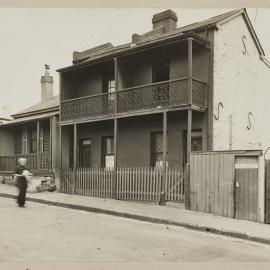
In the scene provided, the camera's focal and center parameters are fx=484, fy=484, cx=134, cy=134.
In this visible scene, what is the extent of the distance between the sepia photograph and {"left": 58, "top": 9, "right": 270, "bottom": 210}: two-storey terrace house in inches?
1.9

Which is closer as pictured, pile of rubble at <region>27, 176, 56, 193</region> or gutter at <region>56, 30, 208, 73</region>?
gutter at <region>56, 30, 208, 73</region>

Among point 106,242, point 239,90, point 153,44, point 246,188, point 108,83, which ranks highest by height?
point 153,44

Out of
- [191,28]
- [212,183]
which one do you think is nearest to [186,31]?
[191,28]

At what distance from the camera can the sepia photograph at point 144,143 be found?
10.1 meters

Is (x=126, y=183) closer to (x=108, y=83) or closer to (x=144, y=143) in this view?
(x=144, y=143)

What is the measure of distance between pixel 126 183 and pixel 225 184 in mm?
4260

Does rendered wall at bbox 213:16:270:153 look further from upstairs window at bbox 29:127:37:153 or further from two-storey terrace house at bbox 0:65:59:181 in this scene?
upstairs window at bbox 29:127:37:153

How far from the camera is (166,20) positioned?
67.8ft

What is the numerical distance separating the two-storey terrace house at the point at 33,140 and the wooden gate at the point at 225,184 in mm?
8226

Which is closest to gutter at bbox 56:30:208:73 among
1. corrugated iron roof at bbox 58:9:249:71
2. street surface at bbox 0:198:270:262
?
corrugated iron roof at bbox 58:9:249:71

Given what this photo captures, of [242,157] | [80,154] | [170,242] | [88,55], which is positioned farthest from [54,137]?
Result: [170,242]

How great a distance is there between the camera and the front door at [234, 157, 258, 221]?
13430mm

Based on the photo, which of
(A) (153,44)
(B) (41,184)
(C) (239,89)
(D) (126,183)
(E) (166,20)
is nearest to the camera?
(A) (153,44)

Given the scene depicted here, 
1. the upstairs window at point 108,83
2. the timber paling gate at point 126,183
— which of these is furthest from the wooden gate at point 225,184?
the upstairs window at point 108,83
